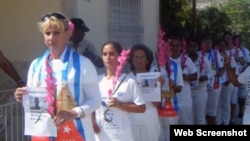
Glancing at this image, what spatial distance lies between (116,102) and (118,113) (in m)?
0.16

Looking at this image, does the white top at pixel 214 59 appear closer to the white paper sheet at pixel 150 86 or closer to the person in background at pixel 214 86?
the person in background at pixel 214 86

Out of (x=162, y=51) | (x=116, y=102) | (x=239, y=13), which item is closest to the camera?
(x=116, y=102)

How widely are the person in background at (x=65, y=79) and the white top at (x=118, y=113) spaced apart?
3.22 feet

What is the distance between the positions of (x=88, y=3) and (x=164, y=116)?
2.31m

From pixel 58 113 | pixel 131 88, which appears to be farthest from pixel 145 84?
pixel 58 113

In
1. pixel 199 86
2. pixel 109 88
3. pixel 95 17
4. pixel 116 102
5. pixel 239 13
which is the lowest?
pixel 199 86

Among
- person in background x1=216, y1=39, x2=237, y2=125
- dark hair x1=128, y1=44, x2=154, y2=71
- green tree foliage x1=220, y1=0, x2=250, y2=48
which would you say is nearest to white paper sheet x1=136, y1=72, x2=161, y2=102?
dark hair x1=128, y1=44, x2=154, y2=71

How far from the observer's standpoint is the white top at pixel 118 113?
4.86 m

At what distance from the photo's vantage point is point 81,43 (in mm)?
6742

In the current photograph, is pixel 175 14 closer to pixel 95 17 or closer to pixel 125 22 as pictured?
pixel 125 22

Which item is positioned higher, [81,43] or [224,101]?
[81,43]

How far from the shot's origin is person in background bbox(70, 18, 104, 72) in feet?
20.5

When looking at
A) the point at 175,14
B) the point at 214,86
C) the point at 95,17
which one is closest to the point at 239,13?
the point at 175,14

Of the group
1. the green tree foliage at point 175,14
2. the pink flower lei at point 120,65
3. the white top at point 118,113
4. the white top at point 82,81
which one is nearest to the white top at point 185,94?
the white top at point 118,113
